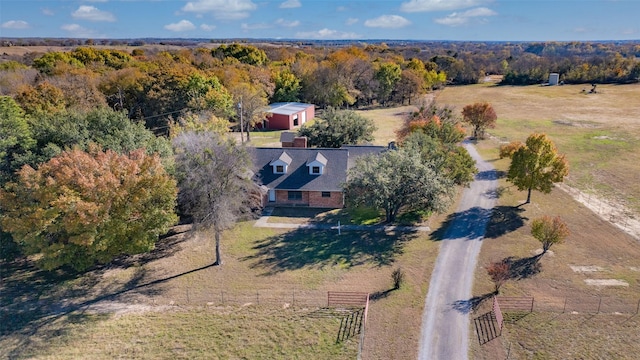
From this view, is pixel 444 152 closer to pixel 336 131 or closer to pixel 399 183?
pixel 399 183

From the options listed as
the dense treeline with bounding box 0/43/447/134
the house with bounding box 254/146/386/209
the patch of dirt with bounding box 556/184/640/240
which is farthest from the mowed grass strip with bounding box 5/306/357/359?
the patch of dirt with bounding box 556/184/640/240

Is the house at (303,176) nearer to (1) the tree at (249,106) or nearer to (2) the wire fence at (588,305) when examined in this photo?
(2) the wire fence at (588,305)

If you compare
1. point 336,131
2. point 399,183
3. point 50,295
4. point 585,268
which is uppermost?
point 336,131

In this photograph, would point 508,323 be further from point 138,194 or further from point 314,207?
point 138,194

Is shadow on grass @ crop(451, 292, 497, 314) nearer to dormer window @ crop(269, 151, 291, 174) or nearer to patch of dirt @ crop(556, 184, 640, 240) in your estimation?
patch of dirt @ crop(556, 184, 640, 240)

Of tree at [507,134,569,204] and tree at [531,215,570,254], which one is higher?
tree at [507,134,569,204]

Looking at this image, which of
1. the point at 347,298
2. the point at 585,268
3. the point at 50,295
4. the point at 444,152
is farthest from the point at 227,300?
the point at 585,268

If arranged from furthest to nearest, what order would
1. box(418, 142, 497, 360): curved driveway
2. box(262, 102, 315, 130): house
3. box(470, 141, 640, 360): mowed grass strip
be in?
box(262, 102, 315, 130): house
box(418, 142, 497, 360): curved driveway
box(470, 141, 640, 360): mowed grass strip
